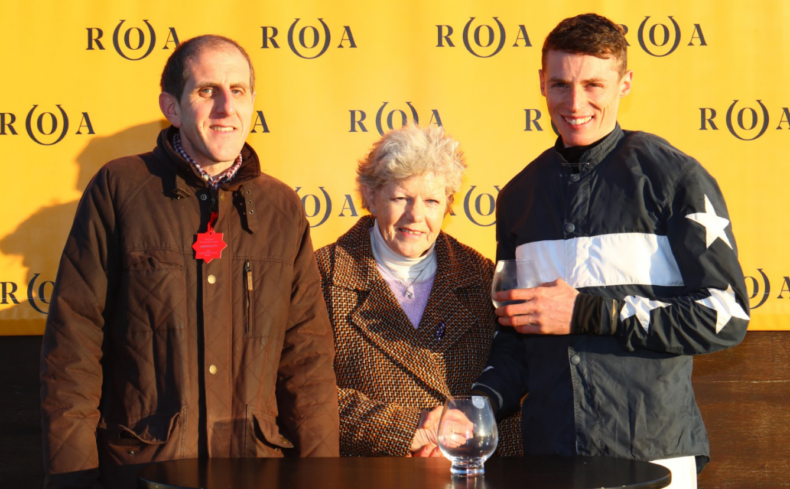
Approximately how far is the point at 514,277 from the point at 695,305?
0.46 metres

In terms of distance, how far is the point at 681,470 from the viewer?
2.12 metres

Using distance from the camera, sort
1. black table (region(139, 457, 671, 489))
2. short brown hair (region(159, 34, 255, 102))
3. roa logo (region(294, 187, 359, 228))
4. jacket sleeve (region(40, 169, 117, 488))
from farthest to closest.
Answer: roa logo (region(294, 187, 359, 228)) → short brown hair (region(159, 34, 255, 102)) → jacket sleeve (region(40, 169, 117, 488)) → black table (region(139, 457, 671, 489))

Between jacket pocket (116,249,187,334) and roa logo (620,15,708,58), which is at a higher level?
roa logo (620,15,708,58)

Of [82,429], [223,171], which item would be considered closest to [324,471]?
[82,429]

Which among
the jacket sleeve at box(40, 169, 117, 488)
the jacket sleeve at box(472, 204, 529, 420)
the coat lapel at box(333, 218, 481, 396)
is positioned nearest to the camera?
the jacket sleeve at box(40, 169, 117, 488)

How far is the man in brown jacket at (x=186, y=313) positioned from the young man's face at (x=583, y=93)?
850 millimetres

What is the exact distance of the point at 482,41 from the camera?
3.55 meters

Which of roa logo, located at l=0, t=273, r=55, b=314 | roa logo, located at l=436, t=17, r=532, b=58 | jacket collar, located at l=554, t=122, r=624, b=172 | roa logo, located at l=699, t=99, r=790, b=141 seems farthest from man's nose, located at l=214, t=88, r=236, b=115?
roa logo, located at l=699, t=99, r=790, b=141

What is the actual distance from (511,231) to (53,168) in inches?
85.6

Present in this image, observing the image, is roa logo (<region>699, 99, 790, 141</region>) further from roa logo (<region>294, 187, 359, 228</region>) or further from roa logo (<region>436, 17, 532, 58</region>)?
roa logo (<region>294, 187, 359, 228</region>)

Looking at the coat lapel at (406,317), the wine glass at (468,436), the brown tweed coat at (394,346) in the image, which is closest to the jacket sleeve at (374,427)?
the brown tweed coat at (394,346)

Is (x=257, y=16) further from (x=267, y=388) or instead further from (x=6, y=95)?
(x=267, y=388)

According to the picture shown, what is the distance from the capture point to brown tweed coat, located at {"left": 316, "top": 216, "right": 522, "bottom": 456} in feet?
8.46

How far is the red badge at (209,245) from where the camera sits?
7.02 ft
